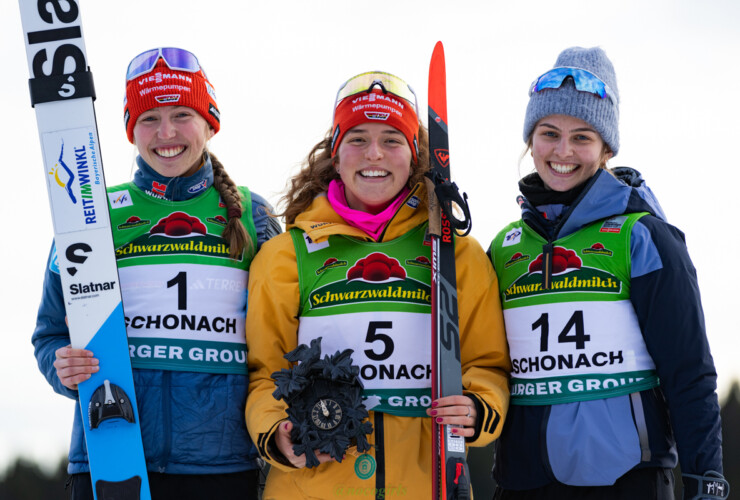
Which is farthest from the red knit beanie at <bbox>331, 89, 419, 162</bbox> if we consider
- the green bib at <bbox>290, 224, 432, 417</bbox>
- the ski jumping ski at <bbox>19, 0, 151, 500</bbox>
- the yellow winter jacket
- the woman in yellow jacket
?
the ski jumping ski at <bbox>19, 0, 151, 500</bbox>

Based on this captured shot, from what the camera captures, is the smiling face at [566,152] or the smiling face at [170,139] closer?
the smiling face at [566,152]

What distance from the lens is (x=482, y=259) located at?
2938 mm

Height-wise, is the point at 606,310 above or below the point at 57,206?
below

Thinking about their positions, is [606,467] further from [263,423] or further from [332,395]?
[263,423]

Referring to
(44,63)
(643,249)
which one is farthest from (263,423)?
(44,63)

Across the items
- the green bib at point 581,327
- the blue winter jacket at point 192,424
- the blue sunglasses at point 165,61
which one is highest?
the blue sunglasses at point 165,61

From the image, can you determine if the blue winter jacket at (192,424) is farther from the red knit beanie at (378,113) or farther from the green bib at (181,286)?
the red knit beanie at (378,113)

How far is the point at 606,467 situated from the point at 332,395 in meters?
1.02

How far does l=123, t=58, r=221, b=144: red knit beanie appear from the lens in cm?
309

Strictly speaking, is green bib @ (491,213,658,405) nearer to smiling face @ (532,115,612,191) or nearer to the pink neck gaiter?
smiling face @ (532,115,612,191)

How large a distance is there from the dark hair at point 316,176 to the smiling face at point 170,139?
0.43 metres

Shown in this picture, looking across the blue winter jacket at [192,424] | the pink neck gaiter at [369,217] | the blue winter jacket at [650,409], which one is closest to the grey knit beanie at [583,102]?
the blue winter jacket at [650,409]

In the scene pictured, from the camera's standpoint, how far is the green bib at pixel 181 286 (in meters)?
2.87

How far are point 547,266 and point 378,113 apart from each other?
91 centimetres
